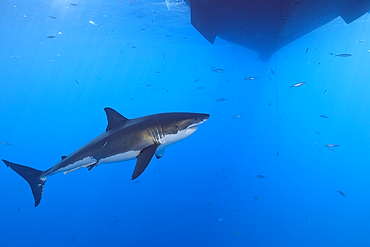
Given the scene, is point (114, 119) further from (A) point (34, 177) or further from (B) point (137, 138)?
(A) point (34, 177)

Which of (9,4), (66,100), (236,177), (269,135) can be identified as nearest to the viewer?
(9,4)

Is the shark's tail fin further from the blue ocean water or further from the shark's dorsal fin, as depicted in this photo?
the blue ocean water

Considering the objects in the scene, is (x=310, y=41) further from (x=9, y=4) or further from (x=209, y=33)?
(x=9, y=4)

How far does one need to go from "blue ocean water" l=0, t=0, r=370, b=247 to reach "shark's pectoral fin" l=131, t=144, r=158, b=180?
19.2 ft

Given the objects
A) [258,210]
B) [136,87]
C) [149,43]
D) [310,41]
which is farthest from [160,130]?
[136,87]

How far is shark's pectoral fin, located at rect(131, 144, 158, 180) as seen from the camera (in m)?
2.58

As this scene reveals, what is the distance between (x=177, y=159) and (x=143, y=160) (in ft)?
42.1

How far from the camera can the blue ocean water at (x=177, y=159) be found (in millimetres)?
11305

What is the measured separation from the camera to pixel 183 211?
11531 millimetres

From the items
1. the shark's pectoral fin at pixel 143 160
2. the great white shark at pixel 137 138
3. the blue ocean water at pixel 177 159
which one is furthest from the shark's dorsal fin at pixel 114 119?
the blue ocean water at pixel 177 159

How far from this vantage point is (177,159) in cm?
1534

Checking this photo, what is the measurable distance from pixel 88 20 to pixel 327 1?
41.8 feet

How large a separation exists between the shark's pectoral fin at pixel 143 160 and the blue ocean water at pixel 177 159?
5838 millimetres

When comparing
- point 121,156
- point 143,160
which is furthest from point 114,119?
point 143,160
